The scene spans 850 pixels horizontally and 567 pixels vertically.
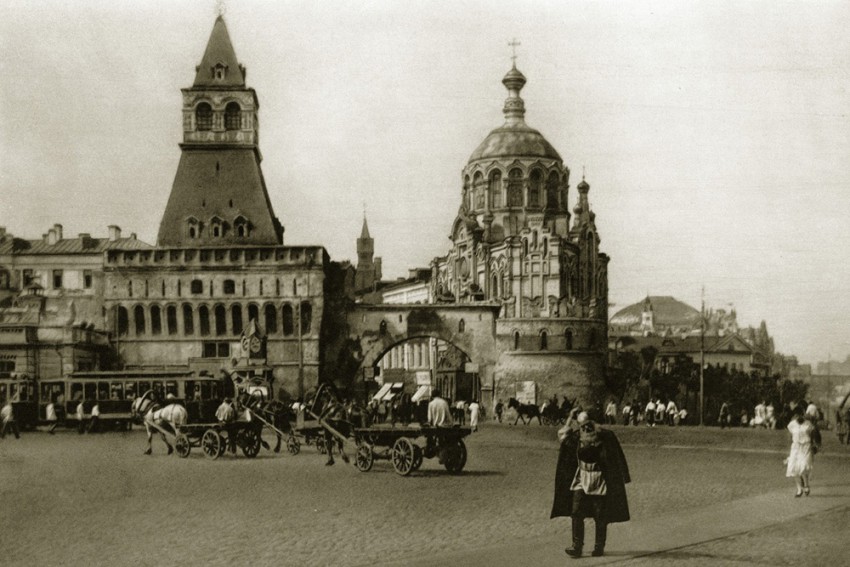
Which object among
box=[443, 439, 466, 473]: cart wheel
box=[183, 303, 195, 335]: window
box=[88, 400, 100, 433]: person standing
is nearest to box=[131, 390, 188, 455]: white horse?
box=[443, 439, 466, 473]: cart wheel

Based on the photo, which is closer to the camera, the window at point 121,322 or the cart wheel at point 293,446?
the cart wheel at point 293,446

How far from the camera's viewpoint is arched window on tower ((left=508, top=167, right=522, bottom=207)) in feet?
256

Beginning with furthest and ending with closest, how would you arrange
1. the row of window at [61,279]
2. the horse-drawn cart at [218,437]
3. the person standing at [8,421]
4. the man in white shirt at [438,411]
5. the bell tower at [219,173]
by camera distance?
the row of window at [61,279], the bell tower at [219,173], the person standing at [8,421], the horse-drawn cart at [218,437], the man in white shirt at [438,411]

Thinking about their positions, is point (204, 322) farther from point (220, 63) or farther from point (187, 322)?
point (220, 63)

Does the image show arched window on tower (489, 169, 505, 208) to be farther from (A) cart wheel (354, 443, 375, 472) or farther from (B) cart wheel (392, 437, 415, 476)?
(B) cart wheel (392, 437, 415, 476)

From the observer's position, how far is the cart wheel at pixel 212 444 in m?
25.3

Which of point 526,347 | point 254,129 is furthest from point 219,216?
point 526,347

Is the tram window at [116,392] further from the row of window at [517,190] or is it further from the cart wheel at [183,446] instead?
the row of window at [517,190]

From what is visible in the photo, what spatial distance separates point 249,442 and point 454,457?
6223 mm

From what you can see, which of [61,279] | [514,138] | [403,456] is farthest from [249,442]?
[61,279]

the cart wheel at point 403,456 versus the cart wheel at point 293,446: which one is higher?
the cart wheel at point 403,456

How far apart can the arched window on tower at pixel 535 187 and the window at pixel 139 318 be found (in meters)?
28.8

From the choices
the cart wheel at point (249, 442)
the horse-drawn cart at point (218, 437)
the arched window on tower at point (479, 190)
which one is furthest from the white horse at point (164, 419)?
the arched window on tower at point (479, 190)

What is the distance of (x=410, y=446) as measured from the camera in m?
21.4
